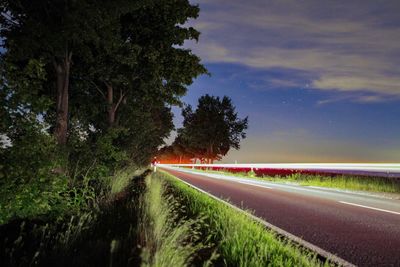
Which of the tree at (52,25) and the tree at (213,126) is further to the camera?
the tree at (213,126)

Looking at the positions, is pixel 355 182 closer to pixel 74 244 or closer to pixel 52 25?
pixel 52 25

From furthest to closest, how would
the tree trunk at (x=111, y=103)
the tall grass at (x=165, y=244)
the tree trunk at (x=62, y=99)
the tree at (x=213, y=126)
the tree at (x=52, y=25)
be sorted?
the tree at (x=213, y=126), the tree trunk at (x=111, y=103), the tree trunk at (x=62, y=99), the tree at (x=52, y=25), the tall grass at (x=165, y=244)

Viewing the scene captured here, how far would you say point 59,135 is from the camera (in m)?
13.6

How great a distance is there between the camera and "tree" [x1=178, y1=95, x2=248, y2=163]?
3250 inches

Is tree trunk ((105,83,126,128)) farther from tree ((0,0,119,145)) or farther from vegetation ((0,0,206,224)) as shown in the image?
tree ((0,0,119,145))

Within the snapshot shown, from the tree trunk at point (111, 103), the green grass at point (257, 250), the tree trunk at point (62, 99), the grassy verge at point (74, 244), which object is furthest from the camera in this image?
the tree trunk at point (111, 103)

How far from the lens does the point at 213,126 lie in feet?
270

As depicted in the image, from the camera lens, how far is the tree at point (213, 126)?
3250 inches

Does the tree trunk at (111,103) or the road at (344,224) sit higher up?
the tree trunk at (111,103)

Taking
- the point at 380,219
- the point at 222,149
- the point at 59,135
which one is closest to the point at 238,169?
the point at 59,135

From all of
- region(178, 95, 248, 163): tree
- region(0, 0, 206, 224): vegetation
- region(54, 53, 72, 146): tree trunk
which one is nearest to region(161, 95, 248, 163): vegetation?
region(178, 95, 248, 163): tree

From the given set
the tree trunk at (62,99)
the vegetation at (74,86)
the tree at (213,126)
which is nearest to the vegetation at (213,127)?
the tree at (213,126)

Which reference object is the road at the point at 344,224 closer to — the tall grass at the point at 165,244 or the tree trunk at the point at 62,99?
the tall grass at the point at 165,244

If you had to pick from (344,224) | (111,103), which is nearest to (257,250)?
(344,224)
